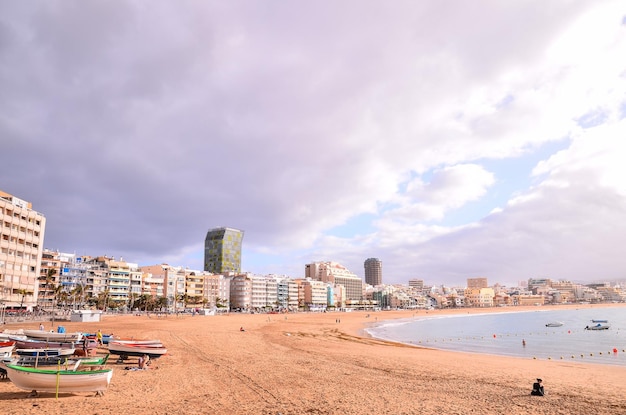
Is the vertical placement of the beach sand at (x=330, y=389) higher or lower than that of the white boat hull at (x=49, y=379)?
lower

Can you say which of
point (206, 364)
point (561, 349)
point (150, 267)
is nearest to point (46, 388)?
point (206, 364)

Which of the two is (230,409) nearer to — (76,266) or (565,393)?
(565,393)

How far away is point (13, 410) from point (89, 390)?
2817mm

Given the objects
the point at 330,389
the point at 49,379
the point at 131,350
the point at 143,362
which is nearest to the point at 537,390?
the point at 330,389

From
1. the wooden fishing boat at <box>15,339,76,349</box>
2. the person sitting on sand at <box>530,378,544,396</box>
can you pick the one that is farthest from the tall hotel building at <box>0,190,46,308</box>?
the person sitting on sand at <box>530,378,544,396</box>

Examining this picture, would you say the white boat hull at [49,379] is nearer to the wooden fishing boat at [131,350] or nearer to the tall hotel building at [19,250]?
the wooden fishing boat at [131,350]

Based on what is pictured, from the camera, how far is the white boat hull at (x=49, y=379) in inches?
642

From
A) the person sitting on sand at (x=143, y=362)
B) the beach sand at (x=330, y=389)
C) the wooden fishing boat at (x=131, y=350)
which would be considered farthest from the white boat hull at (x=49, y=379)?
the wooden fishing boat at (x=131, y=350)

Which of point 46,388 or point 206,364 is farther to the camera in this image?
point 206,364

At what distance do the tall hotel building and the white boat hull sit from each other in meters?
70.9

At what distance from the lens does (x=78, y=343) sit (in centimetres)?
2772

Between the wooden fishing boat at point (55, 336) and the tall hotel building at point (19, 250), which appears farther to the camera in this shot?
the tall hotel building at point (19, 250)

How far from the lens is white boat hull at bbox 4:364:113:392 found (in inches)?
642

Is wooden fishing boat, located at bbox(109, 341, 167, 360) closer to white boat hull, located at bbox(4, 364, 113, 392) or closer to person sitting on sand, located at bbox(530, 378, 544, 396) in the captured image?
white boat hull, located at bbox(4, 364, 113, 392)
